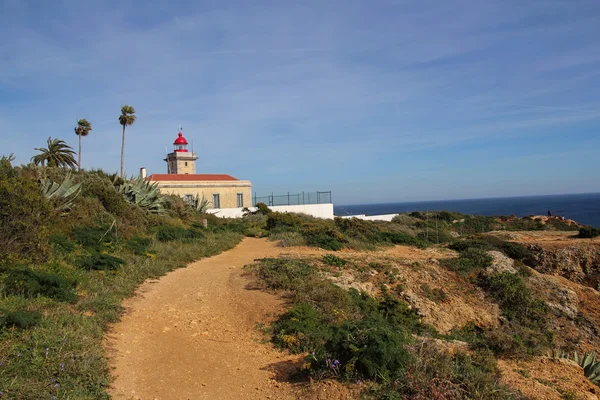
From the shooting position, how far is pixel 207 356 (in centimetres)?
623

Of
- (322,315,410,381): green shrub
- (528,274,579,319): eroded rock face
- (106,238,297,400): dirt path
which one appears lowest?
(528,274,579,319): eroded rock face

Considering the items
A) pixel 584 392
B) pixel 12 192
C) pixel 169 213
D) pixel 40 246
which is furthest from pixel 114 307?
pixel 169 213

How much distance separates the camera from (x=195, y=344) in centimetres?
664

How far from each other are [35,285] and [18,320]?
1.63 m

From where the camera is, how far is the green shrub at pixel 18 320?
5462 millimetres

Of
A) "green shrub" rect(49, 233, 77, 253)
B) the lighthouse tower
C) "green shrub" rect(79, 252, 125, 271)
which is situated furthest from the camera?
the lighthouse tower

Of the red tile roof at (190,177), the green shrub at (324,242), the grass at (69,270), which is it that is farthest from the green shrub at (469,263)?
the red tile roof at (190,177)

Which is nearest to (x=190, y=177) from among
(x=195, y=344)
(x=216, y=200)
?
(x=216, y=200)

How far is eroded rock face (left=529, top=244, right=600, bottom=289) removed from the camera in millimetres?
15094

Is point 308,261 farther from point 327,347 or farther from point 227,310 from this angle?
point 327,347

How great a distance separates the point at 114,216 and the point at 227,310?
8.57 m

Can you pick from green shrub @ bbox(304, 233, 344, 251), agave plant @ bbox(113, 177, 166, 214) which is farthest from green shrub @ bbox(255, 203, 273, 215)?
green shrub @ bbox(304, 233, 344, 251)

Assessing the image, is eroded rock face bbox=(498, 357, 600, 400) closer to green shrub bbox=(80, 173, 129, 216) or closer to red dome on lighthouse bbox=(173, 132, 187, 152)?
green shrub bbox=(80, 173, 129, 216)

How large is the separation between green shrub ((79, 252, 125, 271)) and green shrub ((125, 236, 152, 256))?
6.96ft
